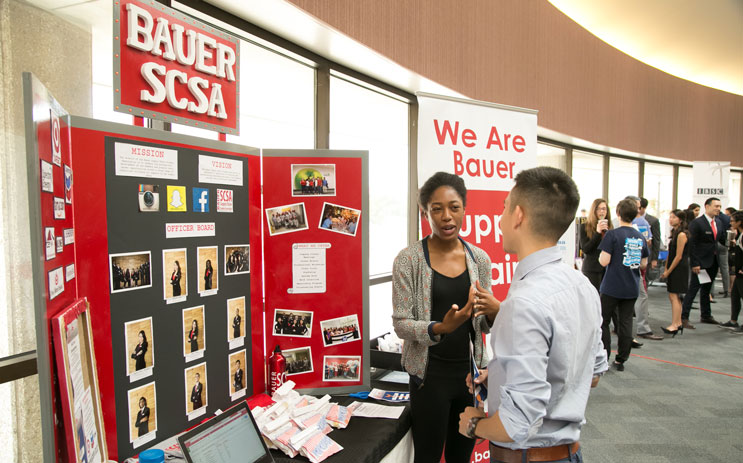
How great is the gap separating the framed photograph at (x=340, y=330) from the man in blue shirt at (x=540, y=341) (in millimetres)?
946

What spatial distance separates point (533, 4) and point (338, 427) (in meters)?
5.31

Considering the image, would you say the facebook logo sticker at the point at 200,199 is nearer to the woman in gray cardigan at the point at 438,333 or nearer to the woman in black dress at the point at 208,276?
the woman in black dress at the point at 208,276

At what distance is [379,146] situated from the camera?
4.02 meters

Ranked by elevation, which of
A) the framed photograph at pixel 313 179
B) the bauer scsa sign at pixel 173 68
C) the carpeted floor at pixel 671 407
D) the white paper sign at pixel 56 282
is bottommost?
the carpeted floor at pixel 671 407

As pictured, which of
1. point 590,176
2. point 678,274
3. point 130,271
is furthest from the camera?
point 590,176

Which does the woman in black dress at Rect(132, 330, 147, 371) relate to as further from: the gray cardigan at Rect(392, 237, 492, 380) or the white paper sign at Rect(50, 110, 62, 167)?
the gray cardigan at Rect(392, 237, 492, 380)

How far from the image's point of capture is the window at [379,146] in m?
3.59

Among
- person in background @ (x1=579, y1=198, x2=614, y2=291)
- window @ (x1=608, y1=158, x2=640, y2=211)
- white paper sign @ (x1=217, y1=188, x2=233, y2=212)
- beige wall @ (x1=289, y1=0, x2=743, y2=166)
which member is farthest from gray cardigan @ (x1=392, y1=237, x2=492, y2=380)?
window @ (x1=608, y1=158, x2=640, y2=211)

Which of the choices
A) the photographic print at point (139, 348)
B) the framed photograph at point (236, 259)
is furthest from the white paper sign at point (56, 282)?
the framed photograph at point (236, 259)

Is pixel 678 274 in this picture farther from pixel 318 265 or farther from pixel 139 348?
pixel 139 348

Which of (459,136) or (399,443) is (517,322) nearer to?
(399,443)

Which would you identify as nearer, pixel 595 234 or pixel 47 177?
pixel 47 177

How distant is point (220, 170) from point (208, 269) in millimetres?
414

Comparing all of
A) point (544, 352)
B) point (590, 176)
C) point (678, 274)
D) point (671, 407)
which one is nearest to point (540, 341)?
point (544, 352)
